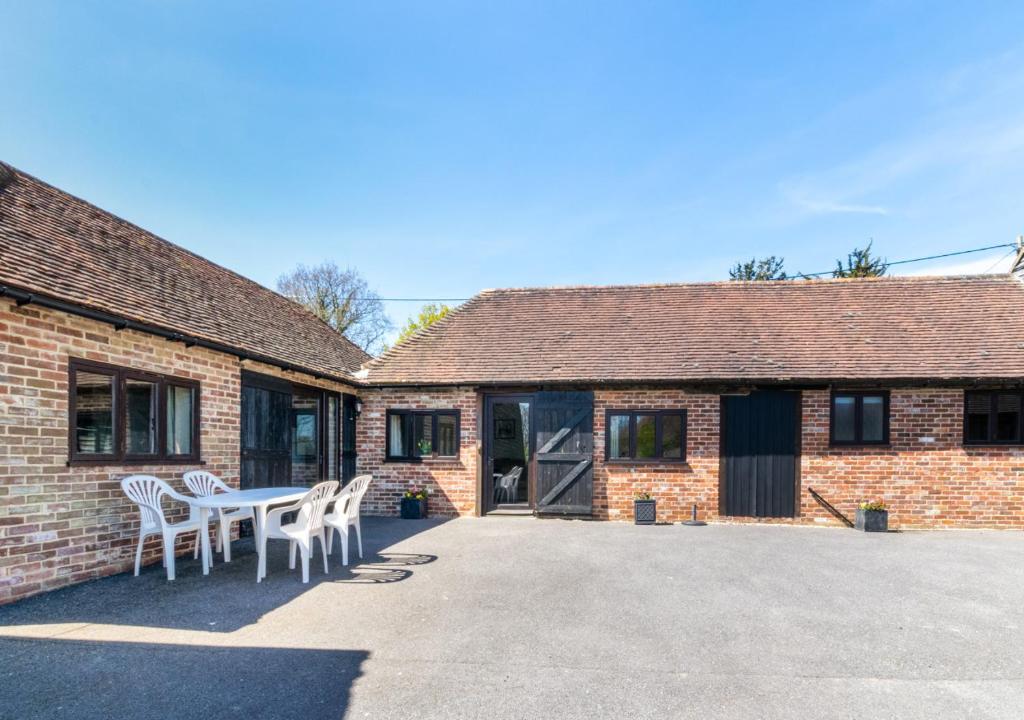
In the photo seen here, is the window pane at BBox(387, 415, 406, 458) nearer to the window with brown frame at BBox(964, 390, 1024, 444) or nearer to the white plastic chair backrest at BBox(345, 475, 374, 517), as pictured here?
the white plastic chair backrest at BBox(345, 475, 374, 517)

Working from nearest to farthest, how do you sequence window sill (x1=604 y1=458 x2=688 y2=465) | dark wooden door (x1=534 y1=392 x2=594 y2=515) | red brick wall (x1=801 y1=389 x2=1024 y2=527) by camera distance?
red brick wall (x1=801 y1=389 x2=1024 y2=527)
window sill (x1=604 y1=458 x2=688 y2=465)
dark wooden door (x1=534 y1=392 x2=594 y2=515)

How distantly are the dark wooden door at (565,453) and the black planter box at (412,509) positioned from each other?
7.30 feet

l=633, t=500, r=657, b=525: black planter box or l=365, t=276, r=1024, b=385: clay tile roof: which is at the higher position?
l=365, t=276, r=1024, b=385: clay tile roof

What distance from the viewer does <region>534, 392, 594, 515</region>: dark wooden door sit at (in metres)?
10.6

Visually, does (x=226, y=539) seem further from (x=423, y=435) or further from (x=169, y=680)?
(x=423, y=435)

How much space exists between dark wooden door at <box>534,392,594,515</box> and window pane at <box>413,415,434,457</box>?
6.97 feet

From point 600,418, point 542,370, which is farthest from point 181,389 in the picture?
point 600,418

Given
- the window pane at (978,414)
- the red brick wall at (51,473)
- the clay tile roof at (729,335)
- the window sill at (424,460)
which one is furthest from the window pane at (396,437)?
the window pane at (978,414)

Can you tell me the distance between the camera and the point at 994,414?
1009 centimetres

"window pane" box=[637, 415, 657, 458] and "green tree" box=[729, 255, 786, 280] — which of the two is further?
"green tree" box=[729, 255, 786, 280]

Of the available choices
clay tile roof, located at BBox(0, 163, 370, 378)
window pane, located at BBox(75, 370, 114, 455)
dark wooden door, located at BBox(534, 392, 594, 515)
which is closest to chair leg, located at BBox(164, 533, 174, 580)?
window pane, located at BBox(75, 370, 114, 455)

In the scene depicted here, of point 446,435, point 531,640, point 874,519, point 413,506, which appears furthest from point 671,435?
point 531,640

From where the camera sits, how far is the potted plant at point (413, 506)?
1072 cm

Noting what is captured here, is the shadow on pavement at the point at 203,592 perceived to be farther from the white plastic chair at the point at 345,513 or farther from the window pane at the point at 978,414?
the window pane at the point at 978,414
